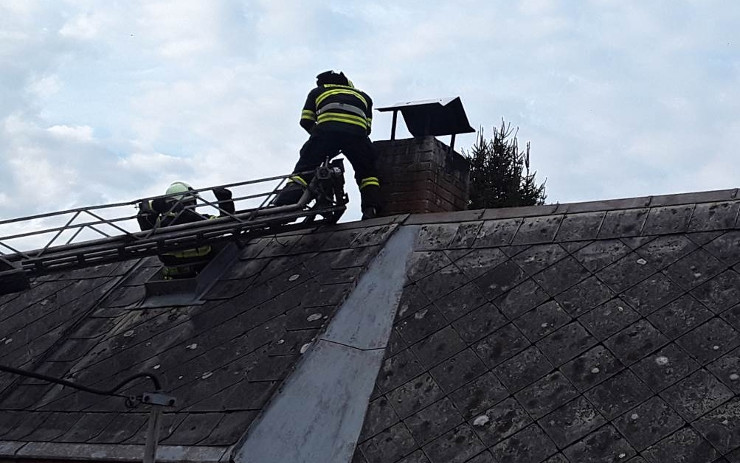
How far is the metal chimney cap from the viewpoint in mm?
11047

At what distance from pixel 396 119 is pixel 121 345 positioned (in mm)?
3903

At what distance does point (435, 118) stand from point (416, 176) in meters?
0.82

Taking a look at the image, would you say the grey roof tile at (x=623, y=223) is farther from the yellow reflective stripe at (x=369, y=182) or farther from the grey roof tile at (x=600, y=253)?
the yellow reflective stripe at (x=369, y=182)

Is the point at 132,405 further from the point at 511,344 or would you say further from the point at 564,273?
the point at 564,273

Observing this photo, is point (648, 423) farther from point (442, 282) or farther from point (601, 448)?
point (442, 282)

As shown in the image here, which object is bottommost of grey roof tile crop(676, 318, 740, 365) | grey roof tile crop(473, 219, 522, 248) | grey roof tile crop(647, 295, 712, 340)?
grey roof tile crop(676, 318, 740, 365)

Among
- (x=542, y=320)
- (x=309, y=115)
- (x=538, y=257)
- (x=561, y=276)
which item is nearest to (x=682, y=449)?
(x=542, y=320)

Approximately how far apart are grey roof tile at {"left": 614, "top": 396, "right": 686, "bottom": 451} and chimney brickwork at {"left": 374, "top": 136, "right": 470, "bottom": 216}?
447cm

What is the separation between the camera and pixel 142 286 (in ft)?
34.2

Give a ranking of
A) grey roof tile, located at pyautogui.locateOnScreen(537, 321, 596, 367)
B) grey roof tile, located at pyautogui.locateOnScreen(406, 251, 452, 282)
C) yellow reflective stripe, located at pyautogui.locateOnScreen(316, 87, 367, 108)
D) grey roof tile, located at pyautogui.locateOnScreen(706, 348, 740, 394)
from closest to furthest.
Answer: grey roof tile, located at pyautogui.locateOnScreen(706, 348, 740, 394), grey roof tile, located at pyautogui.locateOnScreen(537, 321, 596, 367), grey roof tile, located at pyautogui.locateOnScreen(406, 251, 452, 282), yellow reflective stripe, located at pyautogui.locateOnScreen(316, 87, 367, 108)

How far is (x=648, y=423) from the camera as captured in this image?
245 inches

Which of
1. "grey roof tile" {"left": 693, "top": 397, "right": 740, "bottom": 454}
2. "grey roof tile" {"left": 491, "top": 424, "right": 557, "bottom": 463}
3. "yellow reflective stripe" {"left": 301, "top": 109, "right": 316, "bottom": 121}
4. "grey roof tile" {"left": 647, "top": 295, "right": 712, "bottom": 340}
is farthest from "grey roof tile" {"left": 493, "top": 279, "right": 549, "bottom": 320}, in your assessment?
"yellow reflective stripe" {"left": 301, "top": 109, "right": 316, "bottom": 121}

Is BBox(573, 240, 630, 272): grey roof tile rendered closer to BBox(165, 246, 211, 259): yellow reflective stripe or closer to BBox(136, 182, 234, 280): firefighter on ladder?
BBox(136, 182, 234, 280): firefighter on ladder

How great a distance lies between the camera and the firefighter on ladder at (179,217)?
10031 mm
